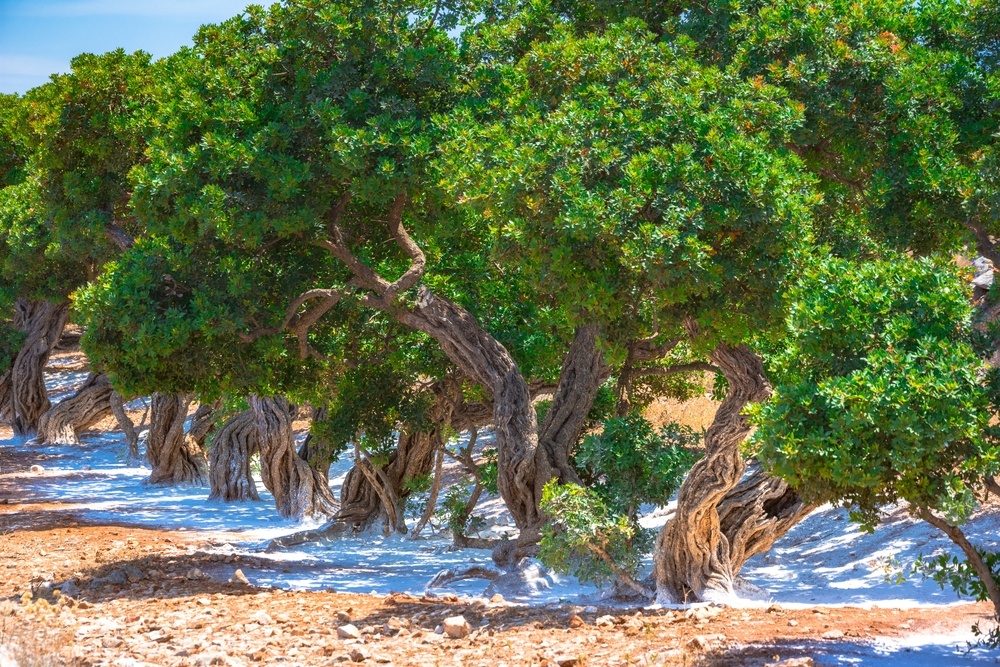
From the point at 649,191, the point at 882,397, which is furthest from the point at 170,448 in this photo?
the point at 882,397

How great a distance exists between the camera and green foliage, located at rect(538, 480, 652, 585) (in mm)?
8797

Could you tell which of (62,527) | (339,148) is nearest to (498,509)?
(62,527)

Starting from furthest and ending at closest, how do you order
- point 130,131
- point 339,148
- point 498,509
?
point 498,509 < point 130,131 < point 339,148

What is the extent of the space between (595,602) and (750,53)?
4.82 m

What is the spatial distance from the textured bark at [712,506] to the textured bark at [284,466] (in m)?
7.63

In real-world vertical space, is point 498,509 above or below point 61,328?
below

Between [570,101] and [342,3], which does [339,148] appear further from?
[570,101]

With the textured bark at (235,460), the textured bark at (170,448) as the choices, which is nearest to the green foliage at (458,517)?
the textured bark at (235,460)

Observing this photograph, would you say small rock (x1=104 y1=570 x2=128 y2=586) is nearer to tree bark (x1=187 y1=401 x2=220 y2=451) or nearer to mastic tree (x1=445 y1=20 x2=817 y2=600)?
mastic tree (x1=445 y1=20 x2=817 y2=600)

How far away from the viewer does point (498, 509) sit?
53.8 ft

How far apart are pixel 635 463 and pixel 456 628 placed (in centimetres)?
218

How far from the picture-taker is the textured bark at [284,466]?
1576 cm

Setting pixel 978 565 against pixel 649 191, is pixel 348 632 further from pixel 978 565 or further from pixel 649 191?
pixel 978 565

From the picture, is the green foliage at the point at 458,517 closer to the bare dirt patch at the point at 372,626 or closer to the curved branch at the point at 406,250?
the bare dirt patch at the point at 372,626
